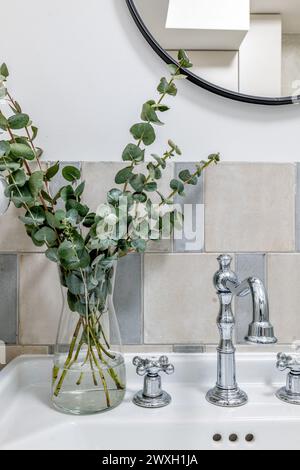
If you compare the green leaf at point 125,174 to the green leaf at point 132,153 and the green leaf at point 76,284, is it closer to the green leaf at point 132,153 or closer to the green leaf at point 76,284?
the green leaf at point 132,153

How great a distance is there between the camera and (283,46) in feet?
2.70

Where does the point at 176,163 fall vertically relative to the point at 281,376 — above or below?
above

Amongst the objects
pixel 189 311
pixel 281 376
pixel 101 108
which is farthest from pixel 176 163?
pixel 281 376

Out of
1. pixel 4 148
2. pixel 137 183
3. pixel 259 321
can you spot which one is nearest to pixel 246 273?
pixel 259 321

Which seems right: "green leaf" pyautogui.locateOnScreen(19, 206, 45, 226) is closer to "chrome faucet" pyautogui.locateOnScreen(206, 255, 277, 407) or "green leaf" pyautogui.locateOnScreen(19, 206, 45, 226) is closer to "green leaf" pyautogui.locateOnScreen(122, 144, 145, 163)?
"green leaf" pyautogui.locateOnScreen(122, 144, 145, 163)

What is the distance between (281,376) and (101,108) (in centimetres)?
64

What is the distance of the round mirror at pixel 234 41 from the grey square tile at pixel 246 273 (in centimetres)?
31

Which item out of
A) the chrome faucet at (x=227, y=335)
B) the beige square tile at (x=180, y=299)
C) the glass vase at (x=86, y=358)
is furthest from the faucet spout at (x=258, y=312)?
the glass vase at (x=86, y=358)

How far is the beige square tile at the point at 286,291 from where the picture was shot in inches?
32.2

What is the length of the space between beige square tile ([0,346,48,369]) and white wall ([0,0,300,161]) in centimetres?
38

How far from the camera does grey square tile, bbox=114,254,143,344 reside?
2.67 feet

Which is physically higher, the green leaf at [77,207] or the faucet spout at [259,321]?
the green leaf at [77,207]

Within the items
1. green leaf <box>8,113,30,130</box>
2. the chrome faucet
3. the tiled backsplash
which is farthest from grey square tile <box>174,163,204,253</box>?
green leaf <box>8,113,30,130</box>

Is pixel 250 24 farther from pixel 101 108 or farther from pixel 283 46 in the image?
pixel 101 108
